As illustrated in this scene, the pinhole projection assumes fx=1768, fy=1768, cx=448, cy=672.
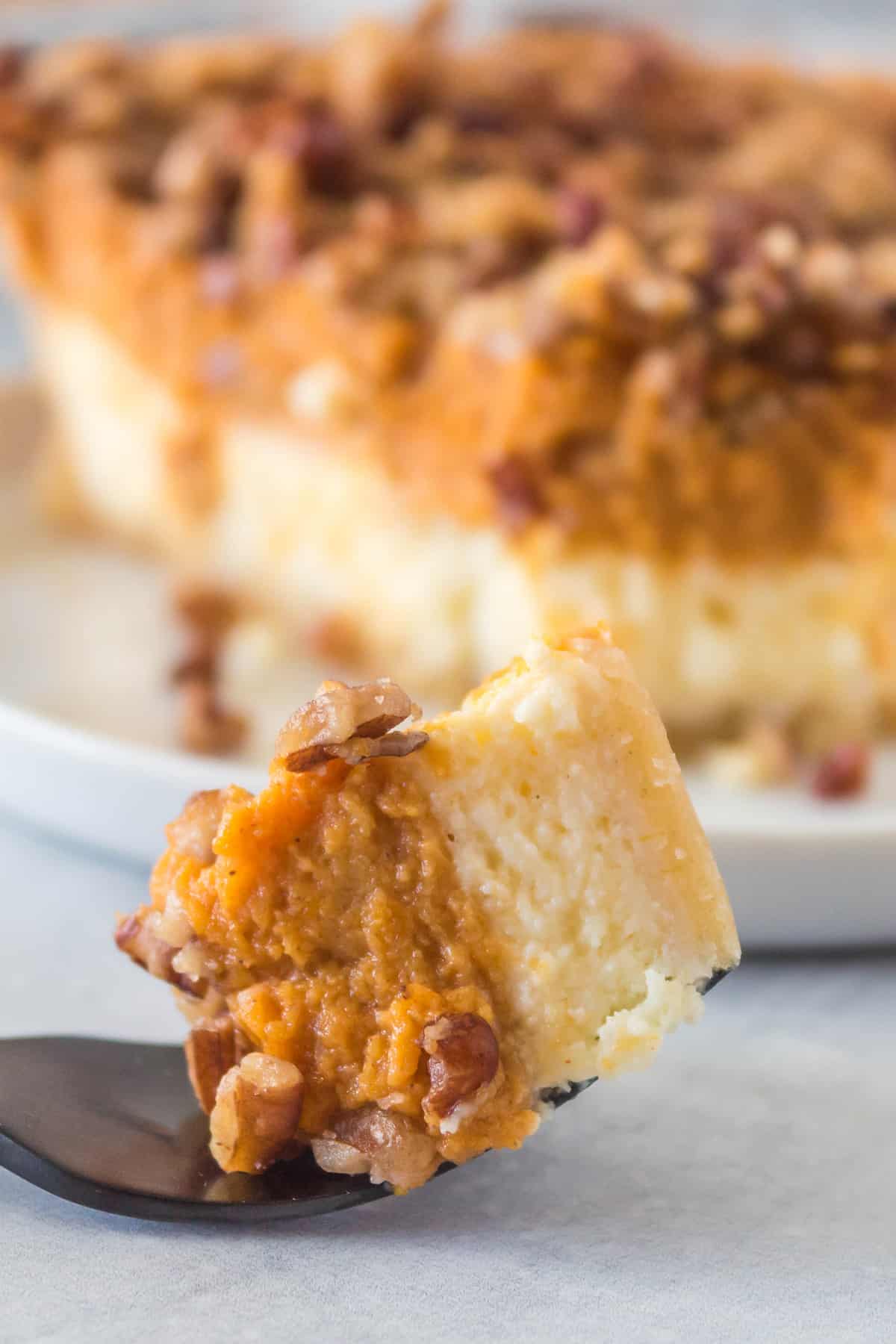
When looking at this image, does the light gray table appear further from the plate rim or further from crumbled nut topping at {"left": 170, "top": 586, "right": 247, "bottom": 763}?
crumbled nut topping at {"left": 170, "top": 586, "right": 247, "bottom": 763}

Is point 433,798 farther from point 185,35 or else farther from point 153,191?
point 185,35

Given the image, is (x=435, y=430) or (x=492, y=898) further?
(x=435, y=430)

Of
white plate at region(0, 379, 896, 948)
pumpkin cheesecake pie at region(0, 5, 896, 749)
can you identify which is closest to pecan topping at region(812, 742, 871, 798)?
white plate at region(0, 379, 896, 948)

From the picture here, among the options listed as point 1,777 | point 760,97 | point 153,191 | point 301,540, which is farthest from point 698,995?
point 760,97

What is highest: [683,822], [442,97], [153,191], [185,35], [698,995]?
[185,35]

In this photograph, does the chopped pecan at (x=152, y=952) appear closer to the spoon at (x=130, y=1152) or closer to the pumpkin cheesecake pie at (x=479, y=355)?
the spoon at (x=130, y=1152)

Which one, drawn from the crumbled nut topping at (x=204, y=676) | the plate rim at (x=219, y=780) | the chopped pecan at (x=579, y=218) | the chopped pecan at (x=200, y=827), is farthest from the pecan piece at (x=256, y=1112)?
the chopped pecan at (x=579, y=218)
